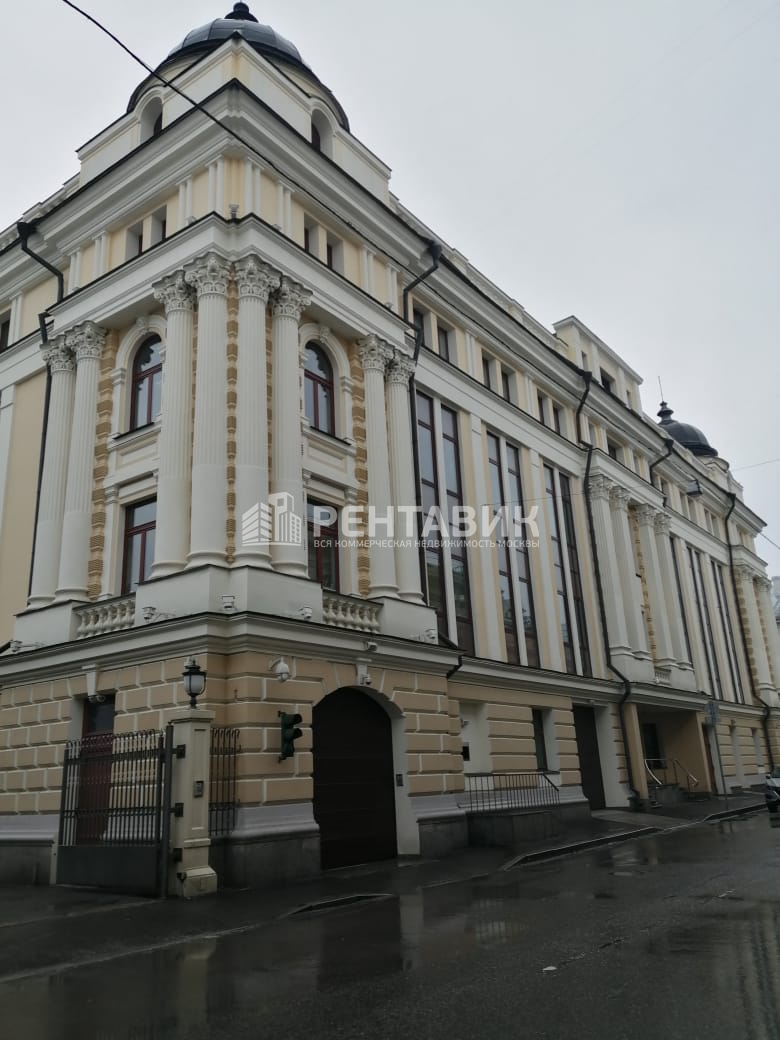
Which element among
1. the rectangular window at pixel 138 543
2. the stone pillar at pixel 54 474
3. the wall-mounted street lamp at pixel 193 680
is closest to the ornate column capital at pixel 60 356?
the stone pillar at pixel 54 474

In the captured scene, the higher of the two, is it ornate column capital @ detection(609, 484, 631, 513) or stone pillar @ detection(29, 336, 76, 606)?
ornate column capital @ detection(609, 484, 631, 513)

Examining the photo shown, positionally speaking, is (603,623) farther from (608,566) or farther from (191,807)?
(191,807)

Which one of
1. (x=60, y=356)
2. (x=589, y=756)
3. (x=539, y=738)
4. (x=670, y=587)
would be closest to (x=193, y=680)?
(x=60, y=356)

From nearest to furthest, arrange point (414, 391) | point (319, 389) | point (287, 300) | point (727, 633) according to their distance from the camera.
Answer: point (287, 300) < point (319, 389) < point (414, 391) < point (727, 633)

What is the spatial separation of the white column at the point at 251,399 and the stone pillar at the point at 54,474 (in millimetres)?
5348

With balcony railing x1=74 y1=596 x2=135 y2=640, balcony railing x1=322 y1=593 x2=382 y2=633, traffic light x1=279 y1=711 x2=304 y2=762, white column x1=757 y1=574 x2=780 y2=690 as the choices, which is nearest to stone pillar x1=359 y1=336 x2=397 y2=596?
balcony railing x1=322 y1=593 x2=382 y2=633

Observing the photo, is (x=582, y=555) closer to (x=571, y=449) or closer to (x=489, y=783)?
(x=571, y=449)

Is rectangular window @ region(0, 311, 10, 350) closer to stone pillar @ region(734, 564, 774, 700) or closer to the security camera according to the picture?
the security camera

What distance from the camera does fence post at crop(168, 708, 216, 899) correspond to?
12789 millimetres

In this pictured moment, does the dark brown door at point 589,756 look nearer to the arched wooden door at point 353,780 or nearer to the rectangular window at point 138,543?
the arched wooden door at point 353,780

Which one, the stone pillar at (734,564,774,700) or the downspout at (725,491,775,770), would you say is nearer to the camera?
the downspout at (725,491,775,770)

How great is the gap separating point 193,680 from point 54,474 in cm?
813

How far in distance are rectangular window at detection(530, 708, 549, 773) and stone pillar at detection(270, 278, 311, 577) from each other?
11320mm

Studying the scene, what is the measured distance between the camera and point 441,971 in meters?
7.43
